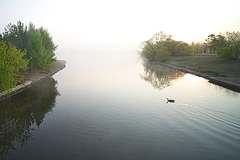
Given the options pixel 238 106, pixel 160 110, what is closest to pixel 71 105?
pixel 160 110

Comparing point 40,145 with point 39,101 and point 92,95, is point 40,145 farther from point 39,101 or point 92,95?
point 92,95

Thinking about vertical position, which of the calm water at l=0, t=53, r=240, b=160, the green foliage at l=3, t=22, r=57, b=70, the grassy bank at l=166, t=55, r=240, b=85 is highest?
the green foliage at l=3, t=22, r=57, b=70

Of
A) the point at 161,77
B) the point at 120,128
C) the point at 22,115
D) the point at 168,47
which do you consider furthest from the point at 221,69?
the point at 168,47

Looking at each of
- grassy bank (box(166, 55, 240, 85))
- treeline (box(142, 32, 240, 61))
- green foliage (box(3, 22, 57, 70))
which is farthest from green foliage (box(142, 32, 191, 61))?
green foliage (box(3, 22, 57, 70))

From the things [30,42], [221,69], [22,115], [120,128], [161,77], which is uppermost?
[30,42]

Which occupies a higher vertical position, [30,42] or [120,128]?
[30,42]

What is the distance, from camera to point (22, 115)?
59.7ft

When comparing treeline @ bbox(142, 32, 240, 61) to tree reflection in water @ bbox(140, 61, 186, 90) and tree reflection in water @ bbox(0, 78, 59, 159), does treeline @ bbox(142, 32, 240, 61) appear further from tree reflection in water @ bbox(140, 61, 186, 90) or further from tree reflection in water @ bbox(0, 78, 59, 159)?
tree reflection in water @ bbox(0, 78, 59, 159)

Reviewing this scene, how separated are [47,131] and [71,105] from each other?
7.52 m

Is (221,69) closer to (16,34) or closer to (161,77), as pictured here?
(161,77)

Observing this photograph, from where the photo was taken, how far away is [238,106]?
798 inches

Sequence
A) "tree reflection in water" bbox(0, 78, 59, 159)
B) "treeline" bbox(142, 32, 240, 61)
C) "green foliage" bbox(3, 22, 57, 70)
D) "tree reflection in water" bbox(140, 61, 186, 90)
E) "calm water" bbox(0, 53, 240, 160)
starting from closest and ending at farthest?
"calm water" bbox(0, 53, 240, 160)
"tree reflection in water" bbox(0, 78, 59, 159)
"tree reflection in water" bbox(140, 61, 186, 90)
"green foliage" bbox(3, 22, 57, 70)
"treeline" bbox(142, 32, 240, 61)

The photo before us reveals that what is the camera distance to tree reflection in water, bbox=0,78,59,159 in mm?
12882

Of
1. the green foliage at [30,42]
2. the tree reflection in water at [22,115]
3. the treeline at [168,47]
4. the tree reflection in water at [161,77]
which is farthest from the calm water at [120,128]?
the treeline at [168,47]
